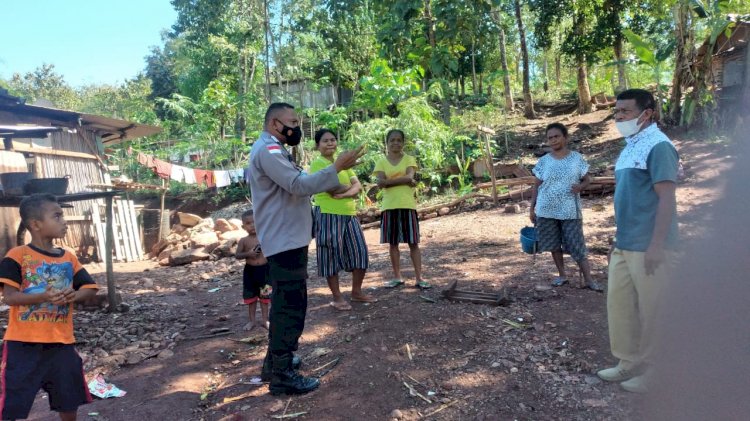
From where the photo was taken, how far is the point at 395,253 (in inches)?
208

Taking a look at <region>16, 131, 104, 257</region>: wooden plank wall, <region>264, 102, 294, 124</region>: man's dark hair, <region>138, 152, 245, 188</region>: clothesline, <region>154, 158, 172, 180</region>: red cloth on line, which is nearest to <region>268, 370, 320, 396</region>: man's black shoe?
<region>264, 102, 294, 124</region>: man's dark hair

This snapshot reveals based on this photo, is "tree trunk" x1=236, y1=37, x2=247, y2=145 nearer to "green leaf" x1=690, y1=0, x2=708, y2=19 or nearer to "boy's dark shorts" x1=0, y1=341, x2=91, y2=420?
"green leaf" x1=690, y1=0, x2=708, y2=19

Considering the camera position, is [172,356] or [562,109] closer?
[172,356]

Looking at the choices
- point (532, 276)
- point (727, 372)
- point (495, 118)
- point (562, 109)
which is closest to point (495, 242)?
point (532, 276)

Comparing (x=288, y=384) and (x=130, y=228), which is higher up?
(x=130, y=228)

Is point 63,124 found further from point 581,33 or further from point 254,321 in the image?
point 581,33

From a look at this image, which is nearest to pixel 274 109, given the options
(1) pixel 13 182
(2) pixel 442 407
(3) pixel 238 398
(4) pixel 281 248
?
(4) pixel 281 248

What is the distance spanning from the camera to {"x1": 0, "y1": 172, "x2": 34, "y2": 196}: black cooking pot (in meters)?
5.45

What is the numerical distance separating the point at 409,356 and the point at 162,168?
42.5 ft

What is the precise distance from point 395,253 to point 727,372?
152 inches

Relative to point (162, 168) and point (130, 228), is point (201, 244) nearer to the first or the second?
point (130, 228)

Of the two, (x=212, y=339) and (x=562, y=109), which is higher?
(x=562, y=109)

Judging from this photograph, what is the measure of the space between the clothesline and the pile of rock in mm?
2362

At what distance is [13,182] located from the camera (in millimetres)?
5574
